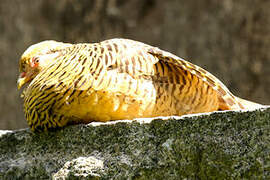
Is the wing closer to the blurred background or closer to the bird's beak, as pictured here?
the bird's beak

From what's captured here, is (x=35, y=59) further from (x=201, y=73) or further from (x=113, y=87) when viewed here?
(x=201, y=73)

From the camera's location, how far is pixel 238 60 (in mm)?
4996

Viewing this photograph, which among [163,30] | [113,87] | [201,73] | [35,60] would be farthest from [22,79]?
[163,30]

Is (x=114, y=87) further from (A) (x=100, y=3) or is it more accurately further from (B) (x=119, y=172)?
(A) (x=100, y=3)

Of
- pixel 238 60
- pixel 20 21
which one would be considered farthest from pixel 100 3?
pixel 238 60

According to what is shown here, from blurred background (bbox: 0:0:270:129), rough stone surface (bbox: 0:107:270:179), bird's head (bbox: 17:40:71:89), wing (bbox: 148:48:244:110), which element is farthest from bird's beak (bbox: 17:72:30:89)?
blurred background (bbox: 0:0:270:129)

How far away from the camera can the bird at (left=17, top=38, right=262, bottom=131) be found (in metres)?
1.71

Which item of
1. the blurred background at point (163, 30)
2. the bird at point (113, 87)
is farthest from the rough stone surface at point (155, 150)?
the blurred background at point (163, 30)

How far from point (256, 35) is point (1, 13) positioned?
8.74 feet

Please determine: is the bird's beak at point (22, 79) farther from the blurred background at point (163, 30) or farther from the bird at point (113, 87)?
the blurred background at point (163, 30)

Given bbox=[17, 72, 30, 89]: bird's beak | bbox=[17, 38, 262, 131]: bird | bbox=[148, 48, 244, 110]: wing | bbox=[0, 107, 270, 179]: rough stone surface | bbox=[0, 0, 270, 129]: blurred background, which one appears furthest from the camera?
bbox=[0, 0, 270, 129]: blurred background

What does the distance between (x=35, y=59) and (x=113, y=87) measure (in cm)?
41

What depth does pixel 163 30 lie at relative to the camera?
209 inches

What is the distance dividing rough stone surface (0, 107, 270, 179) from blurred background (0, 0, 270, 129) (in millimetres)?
3383
